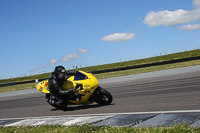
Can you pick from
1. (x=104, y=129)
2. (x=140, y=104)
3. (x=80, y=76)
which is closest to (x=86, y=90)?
(x=80, y=76)

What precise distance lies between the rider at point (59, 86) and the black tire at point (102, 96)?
0.76 metres

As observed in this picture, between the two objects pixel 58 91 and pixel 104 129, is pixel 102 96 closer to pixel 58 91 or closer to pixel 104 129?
pixel 58 91

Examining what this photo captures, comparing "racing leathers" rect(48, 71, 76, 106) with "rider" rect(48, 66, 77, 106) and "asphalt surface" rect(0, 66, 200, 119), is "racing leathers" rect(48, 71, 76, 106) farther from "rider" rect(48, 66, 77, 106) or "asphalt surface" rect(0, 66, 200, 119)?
"asphalt surface" rect(0, 66, 200, 119)

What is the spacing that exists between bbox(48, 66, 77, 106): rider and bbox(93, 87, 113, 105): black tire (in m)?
0.76

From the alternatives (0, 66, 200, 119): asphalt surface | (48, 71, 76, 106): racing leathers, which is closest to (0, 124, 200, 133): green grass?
(0, 66, 200, 119): asphalt surface

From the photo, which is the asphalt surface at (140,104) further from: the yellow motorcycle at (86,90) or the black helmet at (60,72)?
the black helmet at (60,72)

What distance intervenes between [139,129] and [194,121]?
107 centimetres

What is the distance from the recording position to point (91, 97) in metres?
9.02

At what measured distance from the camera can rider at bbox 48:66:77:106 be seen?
8.86m

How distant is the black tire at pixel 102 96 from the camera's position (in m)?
8.90

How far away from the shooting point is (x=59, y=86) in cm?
898

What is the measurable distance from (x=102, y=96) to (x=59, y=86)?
1471mm

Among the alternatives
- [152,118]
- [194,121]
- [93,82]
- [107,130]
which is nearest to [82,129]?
[107,130]

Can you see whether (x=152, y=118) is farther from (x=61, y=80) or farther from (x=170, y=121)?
(x=61, y=80)
